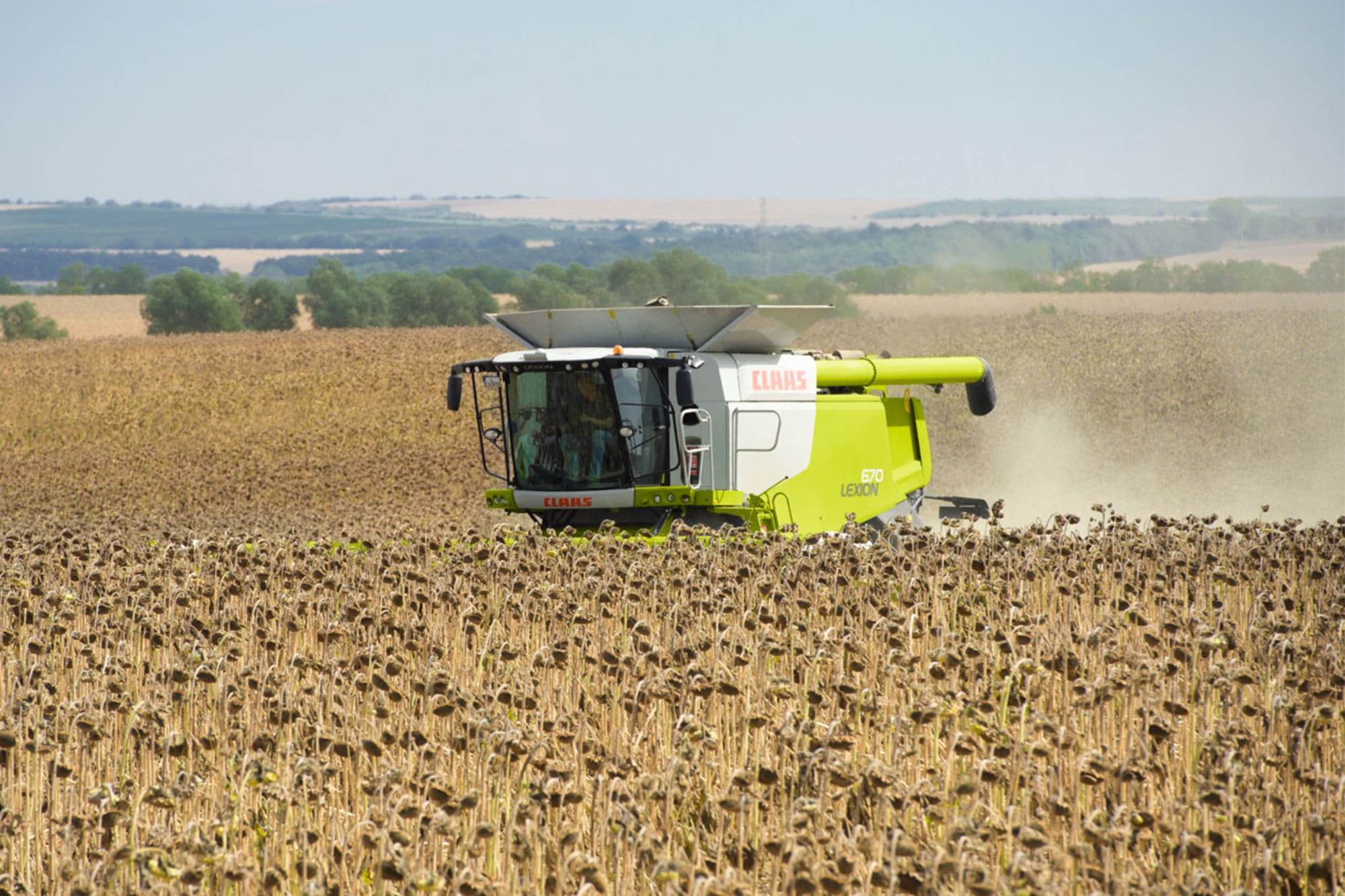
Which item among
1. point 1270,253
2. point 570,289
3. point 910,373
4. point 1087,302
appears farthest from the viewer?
point 570,289

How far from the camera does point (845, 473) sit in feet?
38.6

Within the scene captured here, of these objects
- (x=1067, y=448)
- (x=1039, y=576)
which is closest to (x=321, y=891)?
(x=1039, y=576)

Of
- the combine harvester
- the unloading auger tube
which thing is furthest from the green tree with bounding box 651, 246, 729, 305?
the combine harvester

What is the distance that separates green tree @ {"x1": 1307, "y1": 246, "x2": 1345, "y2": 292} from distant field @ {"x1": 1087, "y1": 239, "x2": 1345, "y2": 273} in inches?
6.7

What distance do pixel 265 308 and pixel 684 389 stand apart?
55595mm

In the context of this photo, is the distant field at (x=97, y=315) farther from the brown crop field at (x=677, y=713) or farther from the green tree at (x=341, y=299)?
the brown crop field at (x=677, y=713)

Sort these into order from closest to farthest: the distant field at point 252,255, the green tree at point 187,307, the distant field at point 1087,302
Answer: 1. the distant field at point 1087,302
2. the green tree at point 187,307
3. the distant field at point 252,255

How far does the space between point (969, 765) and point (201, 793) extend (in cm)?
232

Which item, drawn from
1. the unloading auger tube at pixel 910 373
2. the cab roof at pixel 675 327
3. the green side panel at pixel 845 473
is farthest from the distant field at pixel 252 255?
the green side panel at pixel 845 473

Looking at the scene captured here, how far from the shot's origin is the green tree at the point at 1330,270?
3744cm

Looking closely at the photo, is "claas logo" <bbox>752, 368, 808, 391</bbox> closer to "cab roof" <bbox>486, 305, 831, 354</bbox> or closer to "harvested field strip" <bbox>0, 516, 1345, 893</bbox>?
"cab roof" <bbox>486, 305, 831, 354</bbox>

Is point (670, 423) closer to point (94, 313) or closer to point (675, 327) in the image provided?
point (675, 327)

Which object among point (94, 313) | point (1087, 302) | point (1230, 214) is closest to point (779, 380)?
point (1087, 302)

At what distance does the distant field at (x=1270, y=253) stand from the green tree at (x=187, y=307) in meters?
39.5
